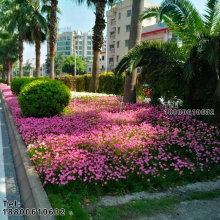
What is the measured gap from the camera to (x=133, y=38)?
32.9 ft

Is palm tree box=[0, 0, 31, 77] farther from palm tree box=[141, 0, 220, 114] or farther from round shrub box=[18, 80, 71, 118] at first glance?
palm tree box=[141, 0, 220, 114]

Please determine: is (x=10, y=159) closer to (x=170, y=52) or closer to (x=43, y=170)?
(x=43, y=170)

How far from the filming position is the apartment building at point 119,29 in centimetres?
4856

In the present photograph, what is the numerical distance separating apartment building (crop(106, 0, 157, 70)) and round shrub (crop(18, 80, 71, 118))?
39745 mm

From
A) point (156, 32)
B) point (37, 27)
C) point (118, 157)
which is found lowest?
point (118, 157)

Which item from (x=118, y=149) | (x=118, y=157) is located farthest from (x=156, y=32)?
(x=118, y=157)

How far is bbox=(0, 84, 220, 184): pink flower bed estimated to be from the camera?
12.7ft

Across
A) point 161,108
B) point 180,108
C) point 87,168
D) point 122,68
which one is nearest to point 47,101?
point 122,68

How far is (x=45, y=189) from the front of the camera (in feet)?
11.6

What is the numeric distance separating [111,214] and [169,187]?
127 centimetres

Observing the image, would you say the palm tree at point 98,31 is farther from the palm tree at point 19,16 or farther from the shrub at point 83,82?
the palm tree at point 19,16

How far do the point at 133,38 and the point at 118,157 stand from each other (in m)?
6.78

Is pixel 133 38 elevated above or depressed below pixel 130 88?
above

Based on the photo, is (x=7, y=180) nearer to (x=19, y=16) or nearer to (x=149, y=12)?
(x=149, y=12)
